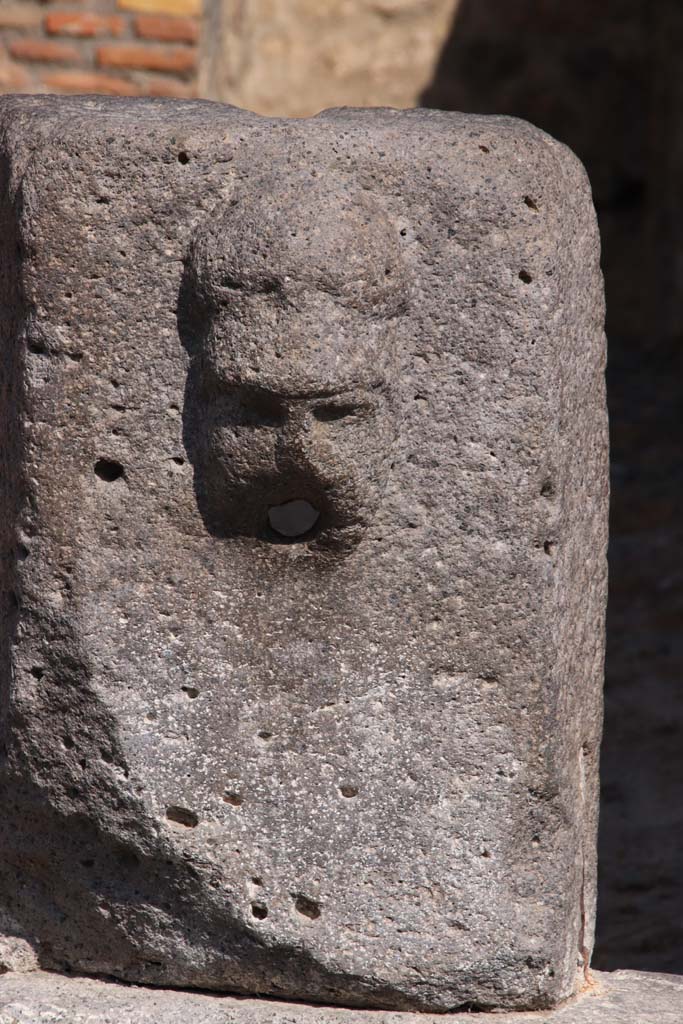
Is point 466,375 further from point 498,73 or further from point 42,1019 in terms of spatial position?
point 498,73

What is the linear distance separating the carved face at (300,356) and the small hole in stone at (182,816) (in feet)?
1.40

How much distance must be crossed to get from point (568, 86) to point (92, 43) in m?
3.84

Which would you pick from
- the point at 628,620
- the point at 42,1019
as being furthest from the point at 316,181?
the point at 628,620

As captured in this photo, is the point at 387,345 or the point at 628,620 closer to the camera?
the point at 387,345

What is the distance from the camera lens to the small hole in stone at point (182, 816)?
1975 millimetres

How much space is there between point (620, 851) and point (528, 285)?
2021mm

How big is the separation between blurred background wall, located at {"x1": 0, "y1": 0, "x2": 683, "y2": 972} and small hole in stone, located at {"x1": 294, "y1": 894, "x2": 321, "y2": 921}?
101 inches

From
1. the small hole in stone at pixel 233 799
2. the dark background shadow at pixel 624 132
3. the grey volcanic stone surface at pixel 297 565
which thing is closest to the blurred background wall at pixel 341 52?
the dark background shadow at pixel 624 132

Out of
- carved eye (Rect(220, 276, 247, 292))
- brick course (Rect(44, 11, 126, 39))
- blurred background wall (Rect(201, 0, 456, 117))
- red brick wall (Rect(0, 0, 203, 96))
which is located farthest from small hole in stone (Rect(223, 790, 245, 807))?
blurred background wall (Rect(201, 0, 456, 117))

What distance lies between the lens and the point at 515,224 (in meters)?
1.92

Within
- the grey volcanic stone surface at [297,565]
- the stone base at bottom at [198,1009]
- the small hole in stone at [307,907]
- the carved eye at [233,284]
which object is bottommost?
the stone base at bottom at [198,1009]

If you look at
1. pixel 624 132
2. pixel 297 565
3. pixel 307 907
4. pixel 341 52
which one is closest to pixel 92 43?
pixel 341 52

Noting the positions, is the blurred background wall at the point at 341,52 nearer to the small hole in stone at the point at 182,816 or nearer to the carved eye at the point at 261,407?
the carved eye at the point at 261,407

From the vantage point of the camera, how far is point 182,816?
1979mm
